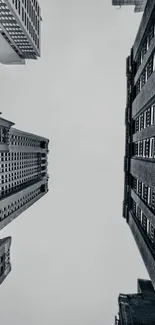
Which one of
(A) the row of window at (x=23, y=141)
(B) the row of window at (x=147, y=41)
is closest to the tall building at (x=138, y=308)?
(B) the row of window at (x=147, y=41)

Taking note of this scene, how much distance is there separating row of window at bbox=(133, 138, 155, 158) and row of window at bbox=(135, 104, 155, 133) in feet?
11.8

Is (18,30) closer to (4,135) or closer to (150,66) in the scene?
(4,135)

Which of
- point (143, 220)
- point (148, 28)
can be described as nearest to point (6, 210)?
point (143, 220)

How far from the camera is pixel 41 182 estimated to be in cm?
15512

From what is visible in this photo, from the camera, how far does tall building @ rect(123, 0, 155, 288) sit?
5362cm

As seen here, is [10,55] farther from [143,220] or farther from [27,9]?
[143,220]

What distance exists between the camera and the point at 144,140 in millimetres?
61312

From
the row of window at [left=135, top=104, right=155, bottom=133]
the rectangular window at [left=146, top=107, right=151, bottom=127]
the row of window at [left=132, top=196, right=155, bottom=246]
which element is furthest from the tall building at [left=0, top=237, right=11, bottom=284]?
the rectangular window at [left=146, top=107, right=151, bottom=127]

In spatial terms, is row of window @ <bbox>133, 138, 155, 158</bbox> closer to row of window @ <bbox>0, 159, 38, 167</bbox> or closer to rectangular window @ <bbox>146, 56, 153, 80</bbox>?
rectangular window @ <bbox>146, 56, 153, 80</bbox>

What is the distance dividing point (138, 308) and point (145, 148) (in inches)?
1837

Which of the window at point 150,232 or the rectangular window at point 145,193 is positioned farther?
the rectangular window at point 145,193

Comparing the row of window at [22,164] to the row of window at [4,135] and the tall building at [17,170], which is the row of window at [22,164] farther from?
the row of window at [4,135]

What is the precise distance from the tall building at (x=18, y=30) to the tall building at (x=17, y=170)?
125 ft

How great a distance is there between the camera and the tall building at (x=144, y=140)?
2111 inches
